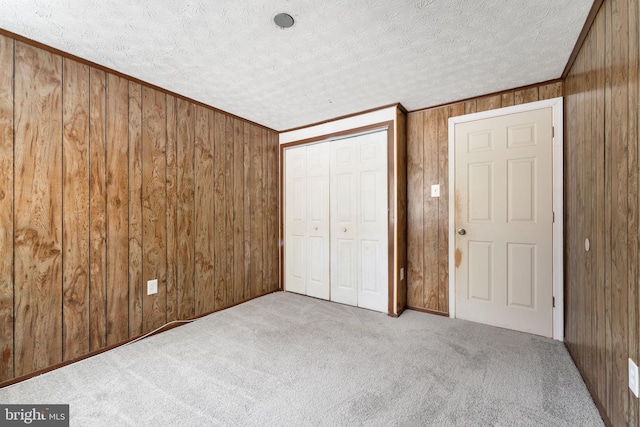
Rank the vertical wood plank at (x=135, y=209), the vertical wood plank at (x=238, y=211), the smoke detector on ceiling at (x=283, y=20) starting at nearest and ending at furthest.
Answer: the smoke detector on ceiling at (x=283, y=20), the vertical wood plank at (x=135, y=209), the vertical wood plank at (x=238, y=211)

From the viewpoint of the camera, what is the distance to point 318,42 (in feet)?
5.71

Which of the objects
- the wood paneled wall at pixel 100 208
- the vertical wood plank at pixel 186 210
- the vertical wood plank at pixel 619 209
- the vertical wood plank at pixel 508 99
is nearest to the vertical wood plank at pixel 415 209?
the vertical wood plank at pixel 508 99

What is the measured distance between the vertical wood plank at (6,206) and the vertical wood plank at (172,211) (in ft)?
3.10

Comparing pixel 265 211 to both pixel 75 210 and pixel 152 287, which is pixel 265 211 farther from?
pixel 75 210

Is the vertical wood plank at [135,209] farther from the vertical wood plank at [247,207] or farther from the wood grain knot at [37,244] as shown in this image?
the vertical wood plank at [247,207]

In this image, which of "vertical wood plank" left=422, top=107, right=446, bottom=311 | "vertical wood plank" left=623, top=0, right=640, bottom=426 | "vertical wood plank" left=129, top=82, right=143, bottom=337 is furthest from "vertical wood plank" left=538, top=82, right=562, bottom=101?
"vertical wood plank" left=129, top=82, right=143, bottom=337

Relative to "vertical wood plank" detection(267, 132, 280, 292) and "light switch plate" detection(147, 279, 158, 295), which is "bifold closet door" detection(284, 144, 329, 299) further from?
"light switch plate" detection(147, 279, 158, 295)

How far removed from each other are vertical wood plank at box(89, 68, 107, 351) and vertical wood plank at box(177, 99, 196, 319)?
58 cm

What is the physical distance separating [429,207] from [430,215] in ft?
0.28

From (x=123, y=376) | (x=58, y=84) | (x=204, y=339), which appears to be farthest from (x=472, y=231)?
(x=58, y=84)

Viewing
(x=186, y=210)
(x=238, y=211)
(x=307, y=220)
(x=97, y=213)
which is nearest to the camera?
(x=97, y=213)

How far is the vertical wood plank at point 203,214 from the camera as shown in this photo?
2674 millimetres

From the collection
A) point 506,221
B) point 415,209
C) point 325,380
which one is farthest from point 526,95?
point 325,380

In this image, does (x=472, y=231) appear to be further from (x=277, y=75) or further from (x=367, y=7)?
(x=277, y=75)
